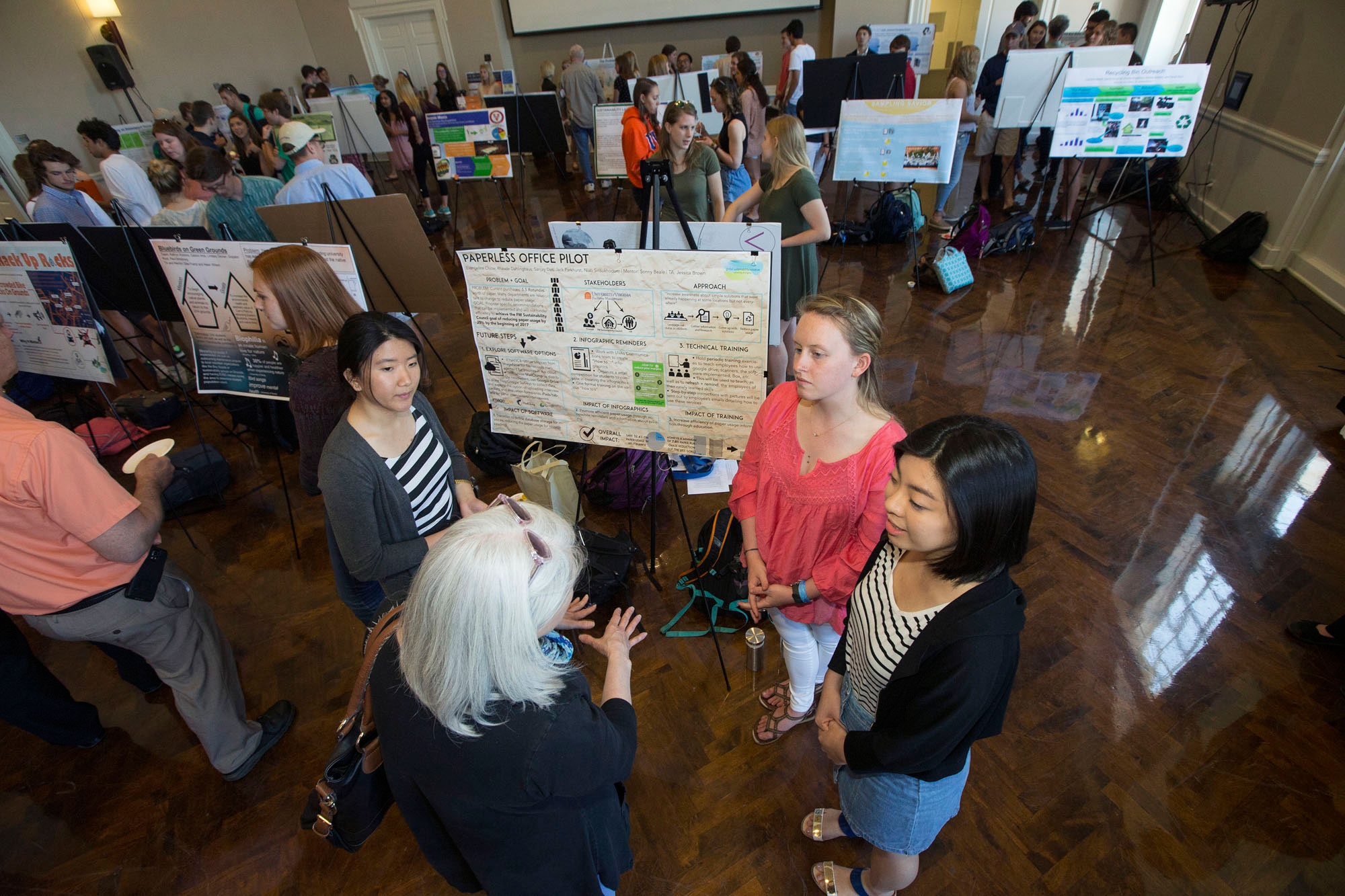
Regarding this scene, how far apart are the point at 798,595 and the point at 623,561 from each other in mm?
1134

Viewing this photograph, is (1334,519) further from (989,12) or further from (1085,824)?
(989,12)

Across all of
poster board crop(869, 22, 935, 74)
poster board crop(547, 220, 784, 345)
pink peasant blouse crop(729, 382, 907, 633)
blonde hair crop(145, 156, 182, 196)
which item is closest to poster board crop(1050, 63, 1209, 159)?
poster board crop(547, 220, 784, 345)

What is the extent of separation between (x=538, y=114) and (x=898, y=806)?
7839mm

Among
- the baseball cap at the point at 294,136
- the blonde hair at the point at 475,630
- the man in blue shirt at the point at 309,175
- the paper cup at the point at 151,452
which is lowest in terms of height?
the paper cup at the point at 151,452

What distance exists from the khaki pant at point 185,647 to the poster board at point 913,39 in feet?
33.6

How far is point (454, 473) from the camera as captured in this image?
2131 mm

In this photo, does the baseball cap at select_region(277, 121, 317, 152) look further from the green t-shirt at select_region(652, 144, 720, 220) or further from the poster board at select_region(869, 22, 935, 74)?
the poster board at select_region(869, 22, 935, 74)

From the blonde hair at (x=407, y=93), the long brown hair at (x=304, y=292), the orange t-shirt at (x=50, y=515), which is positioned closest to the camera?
the orange t-shirt at (x=50, y=515)

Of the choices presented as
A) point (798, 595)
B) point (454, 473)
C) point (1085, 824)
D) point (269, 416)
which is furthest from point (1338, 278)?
point (269, 416)

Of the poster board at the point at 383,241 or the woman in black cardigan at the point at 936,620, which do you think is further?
the poster board at the point at 383,241

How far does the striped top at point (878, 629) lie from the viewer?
1.21 meters

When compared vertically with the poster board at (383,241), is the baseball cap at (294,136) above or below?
above

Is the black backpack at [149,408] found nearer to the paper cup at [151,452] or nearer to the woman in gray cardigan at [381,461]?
the paper cup at [151,452]

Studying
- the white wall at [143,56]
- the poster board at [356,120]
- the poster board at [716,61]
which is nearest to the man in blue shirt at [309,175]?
the poster board at [356,120]
